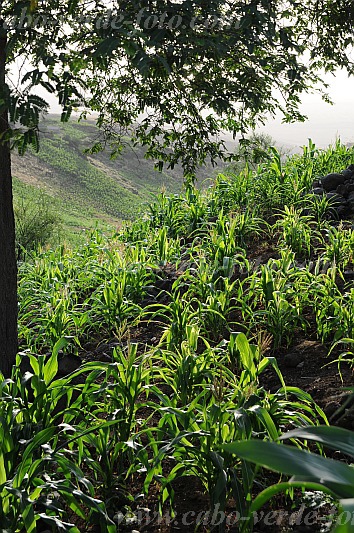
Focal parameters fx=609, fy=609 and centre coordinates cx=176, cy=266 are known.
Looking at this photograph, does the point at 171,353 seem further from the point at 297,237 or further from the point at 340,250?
the point at 297,237

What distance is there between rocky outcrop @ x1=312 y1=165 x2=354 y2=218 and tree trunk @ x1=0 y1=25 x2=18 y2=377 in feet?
10.9

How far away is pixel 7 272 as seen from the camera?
12.3 feet

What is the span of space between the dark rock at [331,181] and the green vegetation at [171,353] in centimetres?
19

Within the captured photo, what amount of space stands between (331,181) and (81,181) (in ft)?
81.2

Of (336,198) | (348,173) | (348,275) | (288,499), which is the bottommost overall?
(288,499)

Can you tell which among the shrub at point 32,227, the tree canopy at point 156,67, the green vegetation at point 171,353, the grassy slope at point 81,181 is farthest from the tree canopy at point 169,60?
the grassy slope at point 81,181

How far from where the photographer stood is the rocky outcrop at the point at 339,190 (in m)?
6.07

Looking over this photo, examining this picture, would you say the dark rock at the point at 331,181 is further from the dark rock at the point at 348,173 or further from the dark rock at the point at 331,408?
the dark rock at the point at 331,408

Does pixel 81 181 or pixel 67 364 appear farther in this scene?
pixel 81 181

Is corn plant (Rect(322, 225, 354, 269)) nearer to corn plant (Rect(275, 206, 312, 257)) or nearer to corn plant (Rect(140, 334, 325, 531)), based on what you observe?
corn plant (Rect(275, 206, 312, 257))

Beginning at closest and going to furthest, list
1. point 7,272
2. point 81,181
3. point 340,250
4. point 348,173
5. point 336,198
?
point 7,272
point 340,250
point 336,198
point 348,173
point 81,181

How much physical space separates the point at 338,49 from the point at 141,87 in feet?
8.08

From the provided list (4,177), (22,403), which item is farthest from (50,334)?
(22,403)

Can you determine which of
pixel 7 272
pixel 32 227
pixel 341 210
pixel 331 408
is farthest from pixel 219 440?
pixel 32 227
